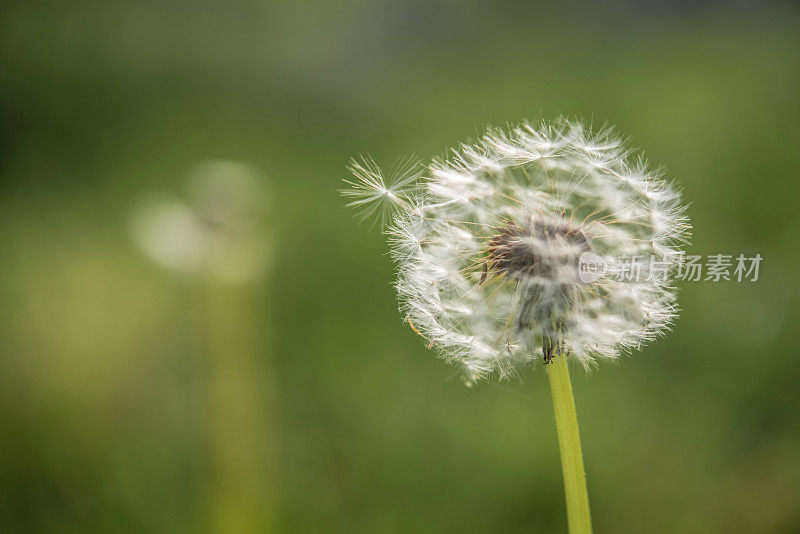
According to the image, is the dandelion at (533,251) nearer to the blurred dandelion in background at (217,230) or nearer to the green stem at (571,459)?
the green stem at (571,459)

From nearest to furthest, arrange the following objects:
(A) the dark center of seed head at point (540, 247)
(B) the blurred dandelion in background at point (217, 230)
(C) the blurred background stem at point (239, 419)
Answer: (A) the dark center of seed head at point (540, 247)
(C) the blurred background stem at point (239, 419)
(B) the blurred dandelion in background at point (217, 230)

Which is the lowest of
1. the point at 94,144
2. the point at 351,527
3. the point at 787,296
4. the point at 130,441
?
the point at 351,527

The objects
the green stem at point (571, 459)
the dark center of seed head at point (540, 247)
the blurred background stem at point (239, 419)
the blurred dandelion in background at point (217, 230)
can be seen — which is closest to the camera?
the green stem at point (571, 459)

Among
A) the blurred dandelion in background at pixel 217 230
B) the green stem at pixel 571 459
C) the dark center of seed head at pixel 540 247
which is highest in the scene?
the blurred dandelion in background at pixel 217 230

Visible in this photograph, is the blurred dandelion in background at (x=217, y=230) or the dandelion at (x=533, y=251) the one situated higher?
the blurred dandelion in background at (x=217, y=230)

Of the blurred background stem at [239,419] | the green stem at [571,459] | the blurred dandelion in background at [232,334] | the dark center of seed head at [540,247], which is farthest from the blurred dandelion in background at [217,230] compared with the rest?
the green stem at [571,459]

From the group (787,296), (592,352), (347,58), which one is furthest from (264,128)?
(592,352)

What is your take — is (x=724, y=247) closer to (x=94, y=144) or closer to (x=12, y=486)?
(x=12, y=486)

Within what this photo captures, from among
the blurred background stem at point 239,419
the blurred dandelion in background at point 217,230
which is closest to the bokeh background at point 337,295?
the blurred background stem at point 239,419

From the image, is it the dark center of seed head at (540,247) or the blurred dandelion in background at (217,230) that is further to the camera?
the blurred dandelion in background at (217,230)
